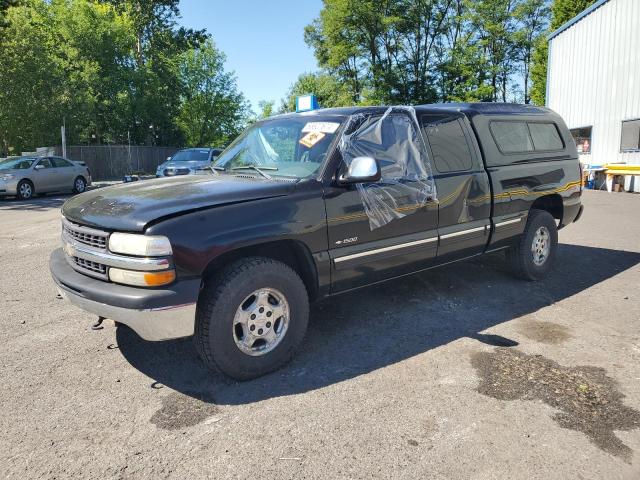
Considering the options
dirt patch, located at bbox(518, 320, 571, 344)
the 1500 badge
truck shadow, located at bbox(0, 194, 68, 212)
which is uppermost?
the 1500 badge

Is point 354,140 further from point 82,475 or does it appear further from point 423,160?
point 82,475

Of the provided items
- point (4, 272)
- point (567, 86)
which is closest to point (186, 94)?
point (567, 86)

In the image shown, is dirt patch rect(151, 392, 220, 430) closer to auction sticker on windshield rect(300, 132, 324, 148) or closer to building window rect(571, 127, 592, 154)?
auction sticker on windshield rect(300, 132, 324, 148)

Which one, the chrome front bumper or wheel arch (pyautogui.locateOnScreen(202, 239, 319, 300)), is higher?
wheel arch (pyautogui.locateOnScreen(202, 239, 319, 300))

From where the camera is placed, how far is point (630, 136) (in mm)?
16953

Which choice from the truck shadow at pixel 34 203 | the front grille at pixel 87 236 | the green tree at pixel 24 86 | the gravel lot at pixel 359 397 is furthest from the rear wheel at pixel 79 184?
the front grille at pixel 87 236

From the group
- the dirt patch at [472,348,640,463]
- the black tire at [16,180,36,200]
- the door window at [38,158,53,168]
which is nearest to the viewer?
the dirt patch at [472,348,640,463]

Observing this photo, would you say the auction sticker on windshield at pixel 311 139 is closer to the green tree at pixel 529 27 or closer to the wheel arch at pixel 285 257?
the wheel arch at pixel 285 257

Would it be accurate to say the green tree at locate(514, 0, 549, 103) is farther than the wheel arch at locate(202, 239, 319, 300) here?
Yes

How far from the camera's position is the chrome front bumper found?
300 cm

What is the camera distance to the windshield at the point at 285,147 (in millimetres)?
3902

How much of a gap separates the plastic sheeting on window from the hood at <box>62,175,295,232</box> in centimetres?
70

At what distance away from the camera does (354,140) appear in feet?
13.1

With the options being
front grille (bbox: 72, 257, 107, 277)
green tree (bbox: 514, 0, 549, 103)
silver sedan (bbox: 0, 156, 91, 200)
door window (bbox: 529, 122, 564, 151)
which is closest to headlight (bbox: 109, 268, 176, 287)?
front grille (bbox: 72, 257, 107, 277)
